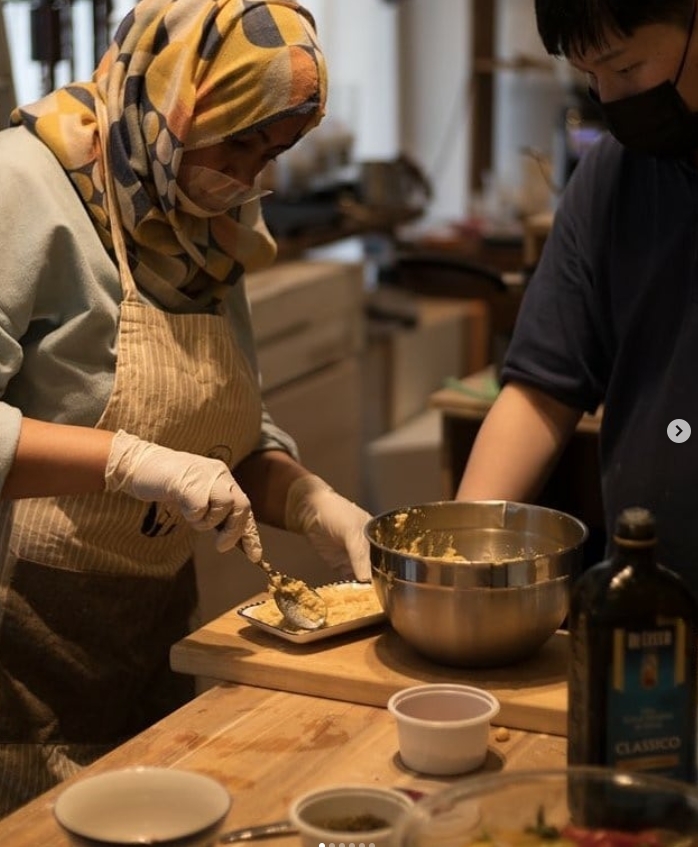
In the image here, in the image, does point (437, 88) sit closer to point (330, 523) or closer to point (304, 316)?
point (304, 316)

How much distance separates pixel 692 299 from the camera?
1.68 m

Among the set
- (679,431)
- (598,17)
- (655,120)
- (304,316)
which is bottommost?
(304,316)

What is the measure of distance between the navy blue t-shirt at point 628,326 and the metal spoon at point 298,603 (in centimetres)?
44

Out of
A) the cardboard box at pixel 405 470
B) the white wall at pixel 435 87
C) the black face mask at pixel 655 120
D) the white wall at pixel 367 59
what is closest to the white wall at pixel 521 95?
the white wall at pixel 435 87

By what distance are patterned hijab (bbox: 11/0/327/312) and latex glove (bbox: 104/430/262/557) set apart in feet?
0.86

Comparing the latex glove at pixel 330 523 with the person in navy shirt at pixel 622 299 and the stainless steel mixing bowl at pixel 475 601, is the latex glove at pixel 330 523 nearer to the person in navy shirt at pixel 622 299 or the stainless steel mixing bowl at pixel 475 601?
the person in navy shirt at pixel 622 299

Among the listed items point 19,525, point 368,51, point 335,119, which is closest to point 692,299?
point 19,525

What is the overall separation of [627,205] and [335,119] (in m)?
3.17

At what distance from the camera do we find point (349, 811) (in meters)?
1.12

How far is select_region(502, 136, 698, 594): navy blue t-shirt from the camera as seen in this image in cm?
168

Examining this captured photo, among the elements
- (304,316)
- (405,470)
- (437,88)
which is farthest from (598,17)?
(437,88)

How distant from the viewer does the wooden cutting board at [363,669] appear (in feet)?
4.56

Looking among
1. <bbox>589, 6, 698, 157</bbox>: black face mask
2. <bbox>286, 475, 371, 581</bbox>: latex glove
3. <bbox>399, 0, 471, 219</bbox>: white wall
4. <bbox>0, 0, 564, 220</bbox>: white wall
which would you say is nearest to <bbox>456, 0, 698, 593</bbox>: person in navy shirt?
<bbox>589, 6, 698, 157</bbox>: black face mask

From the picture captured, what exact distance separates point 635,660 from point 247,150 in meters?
0.94
